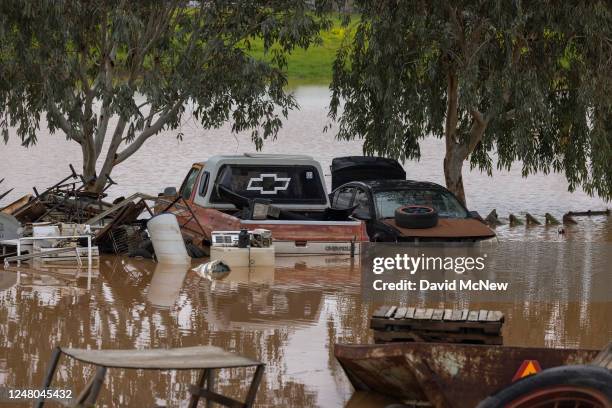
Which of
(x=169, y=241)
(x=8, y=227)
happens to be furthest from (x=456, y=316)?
(x=8, y=227)

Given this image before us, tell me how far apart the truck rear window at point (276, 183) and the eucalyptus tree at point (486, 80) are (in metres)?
4.59

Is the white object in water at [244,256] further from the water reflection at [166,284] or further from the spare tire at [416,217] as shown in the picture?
the spare tire at [416,217]

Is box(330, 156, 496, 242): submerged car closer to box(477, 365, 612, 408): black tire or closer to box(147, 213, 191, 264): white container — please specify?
box(147, 213, 191, 264): white container

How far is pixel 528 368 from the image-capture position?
8.73 meters

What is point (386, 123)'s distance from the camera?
2530 centimetres

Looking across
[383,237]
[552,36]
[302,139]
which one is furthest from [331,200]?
[302,139]

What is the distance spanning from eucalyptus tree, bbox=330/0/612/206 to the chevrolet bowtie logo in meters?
4.94

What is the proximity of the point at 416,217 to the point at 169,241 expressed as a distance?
3574mm

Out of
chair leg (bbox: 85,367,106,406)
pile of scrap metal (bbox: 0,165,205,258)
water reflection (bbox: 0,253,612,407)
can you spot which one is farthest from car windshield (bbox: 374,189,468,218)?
chair leg (bbox: 85,367,106,406)

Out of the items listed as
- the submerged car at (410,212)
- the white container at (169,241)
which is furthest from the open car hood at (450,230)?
the white container at (169,241)

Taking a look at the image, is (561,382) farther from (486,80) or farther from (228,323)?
(486,80)

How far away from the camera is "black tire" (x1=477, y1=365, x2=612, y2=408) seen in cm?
754

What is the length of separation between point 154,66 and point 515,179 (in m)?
15.2

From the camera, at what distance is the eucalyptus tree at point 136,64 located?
75.7 ft
